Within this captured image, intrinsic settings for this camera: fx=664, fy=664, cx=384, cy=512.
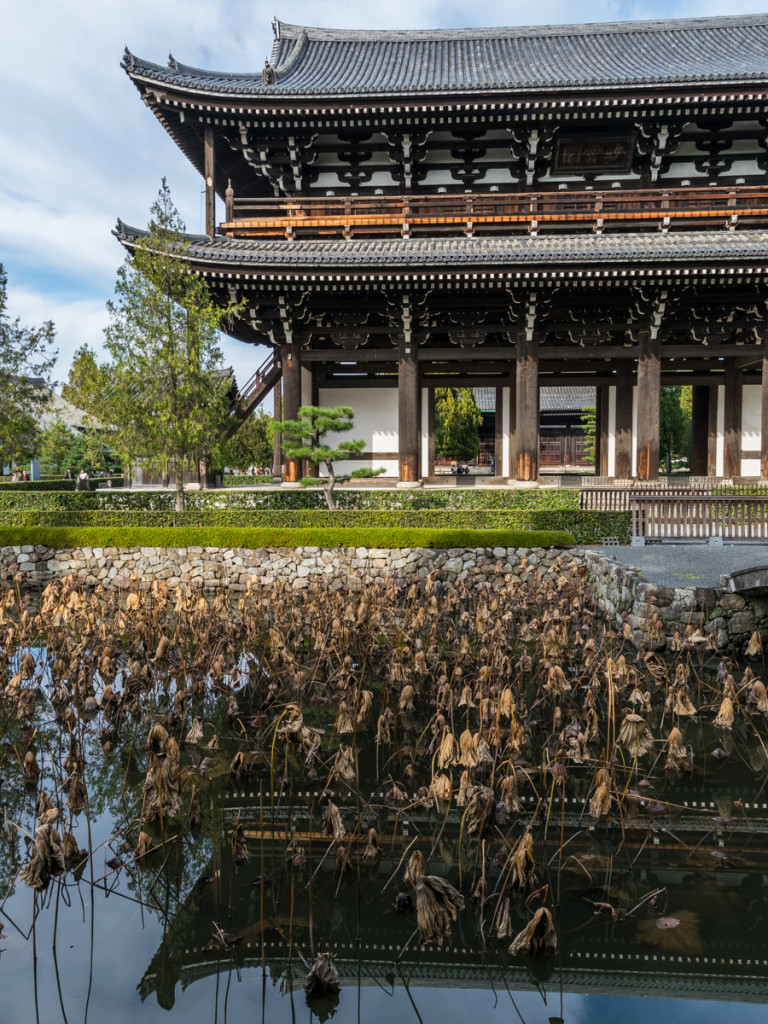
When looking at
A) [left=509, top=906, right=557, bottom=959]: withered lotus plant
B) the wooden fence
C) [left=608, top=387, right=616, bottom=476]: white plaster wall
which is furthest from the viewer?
[left=608, top=387, right=616, bottom=476]: white plaster wall

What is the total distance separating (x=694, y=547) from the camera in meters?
12.7

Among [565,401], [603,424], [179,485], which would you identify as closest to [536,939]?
[179,485]

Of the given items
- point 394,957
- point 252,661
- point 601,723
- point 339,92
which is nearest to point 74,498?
point 252,661

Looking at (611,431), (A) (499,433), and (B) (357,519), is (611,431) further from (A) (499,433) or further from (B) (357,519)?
(B) (357,519)

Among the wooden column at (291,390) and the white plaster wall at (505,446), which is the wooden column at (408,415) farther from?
the white plaster wall at (505,446)

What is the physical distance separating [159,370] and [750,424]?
1609cm

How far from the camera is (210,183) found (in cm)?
1817

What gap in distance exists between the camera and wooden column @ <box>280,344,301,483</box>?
17391 millimetres

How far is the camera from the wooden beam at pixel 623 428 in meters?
19.5

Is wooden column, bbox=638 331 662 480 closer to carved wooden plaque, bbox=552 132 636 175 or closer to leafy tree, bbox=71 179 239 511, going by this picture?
carved wooden plaque, bbox=552 132 636 175

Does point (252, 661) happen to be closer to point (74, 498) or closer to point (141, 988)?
point (141, 988)

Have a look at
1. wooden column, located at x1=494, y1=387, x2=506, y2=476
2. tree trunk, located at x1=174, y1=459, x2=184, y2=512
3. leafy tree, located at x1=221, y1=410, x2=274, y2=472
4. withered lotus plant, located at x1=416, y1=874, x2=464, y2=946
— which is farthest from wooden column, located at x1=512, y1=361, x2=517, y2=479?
withered lotus plant, located at x1=416, y1=874, x2=464, y2=946

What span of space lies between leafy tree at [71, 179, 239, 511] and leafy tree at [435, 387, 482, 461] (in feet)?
75.5

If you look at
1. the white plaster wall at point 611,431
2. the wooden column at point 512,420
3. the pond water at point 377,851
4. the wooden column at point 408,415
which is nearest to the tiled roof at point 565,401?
the white plaster wall at point 611,431
